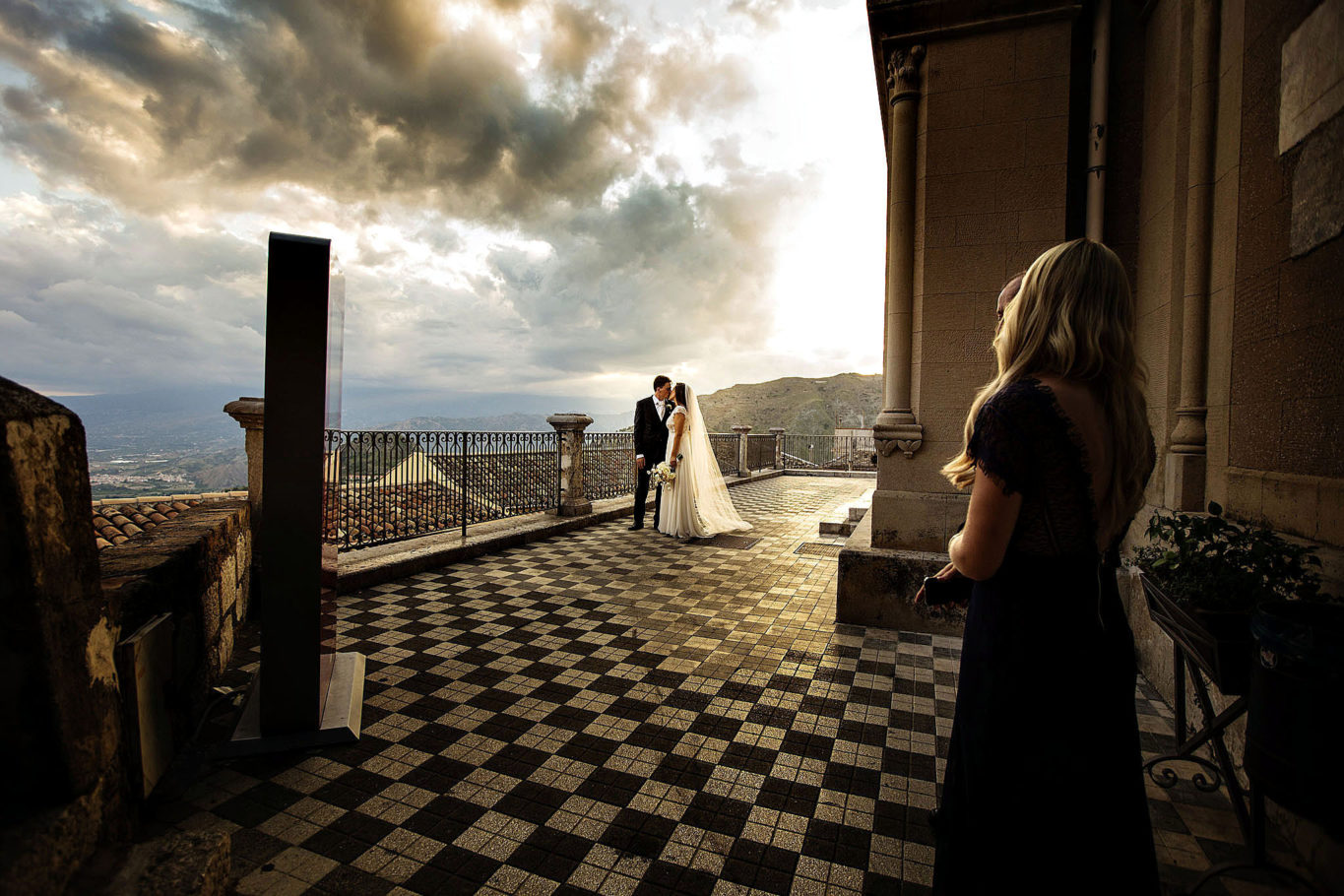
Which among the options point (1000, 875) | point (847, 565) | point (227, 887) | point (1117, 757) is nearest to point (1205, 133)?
point (847, 565)

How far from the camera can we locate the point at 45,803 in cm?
120

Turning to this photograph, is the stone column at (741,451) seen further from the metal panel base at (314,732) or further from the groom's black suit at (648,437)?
the metal panel base at (314,732)

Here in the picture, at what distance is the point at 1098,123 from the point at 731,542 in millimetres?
5314

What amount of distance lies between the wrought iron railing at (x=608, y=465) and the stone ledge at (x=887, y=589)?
6.40 metres

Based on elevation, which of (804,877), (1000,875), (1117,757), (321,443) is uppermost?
(321,443)

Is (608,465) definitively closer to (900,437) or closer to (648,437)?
(648,437)

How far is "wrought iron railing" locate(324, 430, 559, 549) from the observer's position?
21.5ft

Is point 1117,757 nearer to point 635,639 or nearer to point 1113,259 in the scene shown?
point 1113,259

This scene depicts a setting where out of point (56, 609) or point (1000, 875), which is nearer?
point (56, 609)

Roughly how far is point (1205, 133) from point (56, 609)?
5.08m

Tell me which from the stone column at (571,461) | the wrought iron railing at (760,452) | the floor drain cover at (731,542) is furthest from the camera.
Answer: the wrought iron railing at (760,452)

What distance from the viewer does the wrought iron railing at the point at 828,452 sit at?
22938 millimetres

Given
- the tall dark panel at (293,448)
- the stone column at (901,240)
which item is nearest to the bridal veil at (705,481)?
the stone column at (901,240)

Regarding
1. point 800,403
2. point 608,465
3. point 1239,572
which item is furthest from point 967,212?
point 800,403
